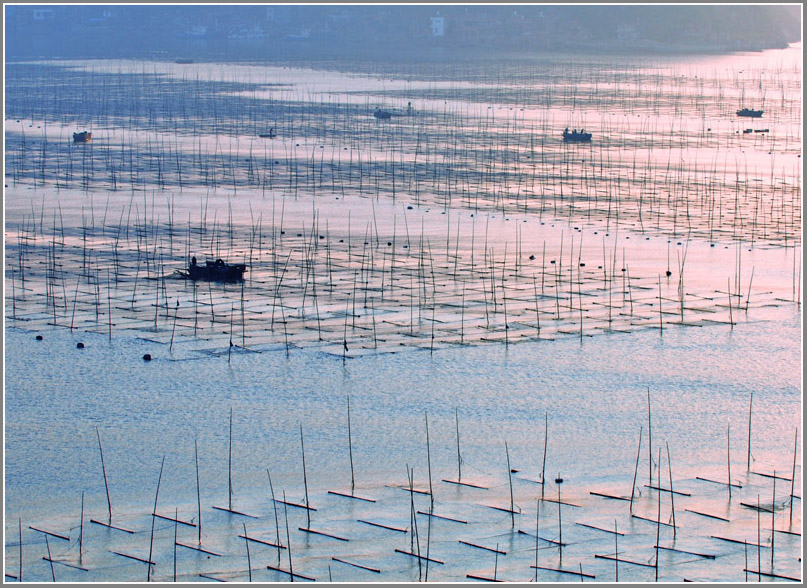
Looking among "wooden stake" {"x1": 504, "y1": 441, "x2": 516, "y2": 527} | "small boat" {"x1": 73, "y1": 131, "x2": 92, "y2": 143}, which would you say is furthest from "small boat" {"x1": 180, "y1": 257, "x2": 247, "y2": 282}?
"small boat" {"x1": 73, "y1": 131, "x2": 92, "y2": 143}

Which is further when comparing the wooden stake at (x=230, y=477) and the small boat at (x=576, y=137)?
the small boat at (x=576, y=137)

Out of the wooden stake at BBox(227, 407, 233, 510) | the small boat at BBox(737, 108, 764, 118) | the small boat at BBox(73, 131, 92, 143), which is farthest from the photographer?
the small boat at BBox(737, 108, 764, 118)

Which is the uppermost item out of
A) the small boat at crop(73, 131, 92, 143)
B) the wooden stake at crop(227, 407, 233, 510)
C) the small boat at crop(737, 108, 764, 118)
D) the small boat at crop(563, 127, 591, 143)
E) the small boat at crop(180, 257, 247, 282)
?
the small boat at crop(737, 108, 764, 118)

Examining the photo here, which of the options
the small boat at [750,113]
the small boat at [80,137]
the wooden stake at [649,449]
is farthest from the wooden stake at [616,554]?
the small boat at [750,113]

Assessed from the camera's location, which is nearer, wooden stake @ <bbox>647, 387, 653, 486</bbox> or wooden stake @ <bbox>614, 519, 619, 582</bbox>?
wooden stake @ <bbox>614, 519, 619, 582</bbox>

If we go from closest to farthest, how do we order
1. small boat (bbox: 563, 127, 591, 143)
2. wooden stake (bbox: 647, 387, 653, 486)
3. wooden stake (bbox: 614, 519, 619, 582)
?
wooden stake (bbox: 614, 519, 619, 582), wooden stake (bbox: 647, 387, 653, 486), small boat (bbox: 563, 127, 591, 143)

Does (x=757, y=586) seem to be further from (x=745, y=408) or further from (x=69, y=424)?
(x=69, y=424)

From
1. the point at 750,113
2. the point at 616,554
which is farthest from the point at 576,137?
the point at 616,554

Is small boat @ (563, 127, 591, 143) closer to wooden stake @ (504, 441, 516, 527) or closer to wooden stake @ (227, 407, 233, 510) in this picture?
wooden stake @ (504, 441, 516, 527)

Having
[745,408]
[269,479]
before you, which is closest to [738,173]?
[745,408]

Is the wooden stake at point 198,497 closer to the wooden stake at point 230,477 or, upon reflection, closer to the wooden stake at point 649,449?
the wooden stake at point 230,477
